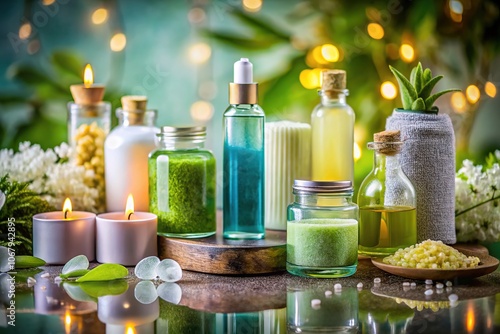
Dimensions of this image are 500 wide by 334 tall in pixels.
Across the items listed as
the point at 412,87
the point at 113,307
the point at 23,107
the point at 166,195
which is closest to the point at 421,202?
the point at 412,87

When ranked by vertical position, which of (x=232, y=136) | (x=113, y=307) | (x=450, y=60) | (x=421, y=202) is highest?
(x=450, y=60)

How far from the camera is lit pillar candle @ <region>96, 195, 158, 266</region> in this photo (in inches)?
56.1

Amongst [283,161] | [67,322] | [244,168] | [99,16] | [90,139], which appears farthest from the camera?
[99,16]

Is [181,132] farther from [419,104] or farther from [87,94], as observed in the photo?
[419,104]

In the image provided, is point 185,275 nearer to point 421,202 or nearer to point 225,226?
point 225,226

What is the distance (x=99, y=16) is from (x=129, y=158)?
25.9 inches

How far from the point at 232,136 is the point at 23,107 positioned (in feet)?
2.86

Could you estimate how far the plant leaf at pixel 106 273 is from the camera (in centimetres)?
134

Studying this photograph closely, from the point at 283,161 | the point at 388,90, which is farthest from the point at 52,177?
the point at 388,90

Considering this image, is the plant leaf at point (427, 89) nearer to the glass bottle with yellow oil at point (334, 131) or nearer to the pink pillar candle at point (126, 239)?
the glass bottle with yellow oil at point (334, 131)

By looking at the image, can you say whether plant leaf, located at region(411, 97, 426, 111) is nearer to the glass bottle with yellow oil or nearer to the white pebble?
the glass bottle with yellow oil

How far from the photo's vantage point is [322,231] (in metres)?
1.30

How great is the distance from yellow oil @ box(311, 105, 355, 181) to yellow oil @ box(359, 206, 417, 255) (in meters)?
0.13

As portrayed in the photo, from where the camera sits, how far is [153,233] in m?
1.44
